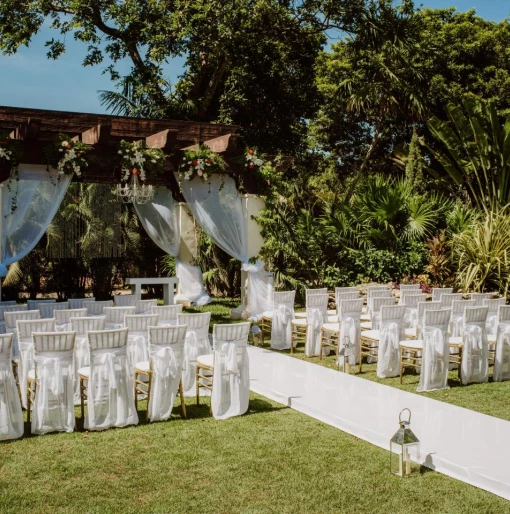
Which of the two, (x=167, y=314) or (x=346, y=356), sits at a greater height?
(x=167, y=314)

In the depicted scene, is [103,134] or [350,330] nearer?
[350,330]

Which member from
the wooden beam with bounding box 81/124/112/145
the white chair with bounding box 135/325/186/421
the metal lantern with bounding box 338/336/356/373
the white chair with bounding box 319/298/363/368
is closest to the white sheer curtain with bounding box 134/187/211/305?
the wooden beam with bounding box 81/124/112/145

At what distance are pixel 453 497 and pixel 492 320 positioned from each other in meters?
5.84

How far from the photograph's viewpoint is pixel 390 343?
9.46 meters

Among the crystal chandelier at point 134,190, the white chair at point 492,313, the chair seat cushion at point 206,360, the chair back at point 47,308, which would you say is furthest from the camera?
the crystal chandelier at point 134,190

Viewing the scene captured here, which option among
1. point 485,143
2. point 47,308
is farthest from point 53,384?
point 485,143

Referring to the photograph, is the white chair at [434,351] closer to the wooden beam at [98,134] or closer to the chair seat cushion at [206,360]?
the chair seat cushion at [206,360]

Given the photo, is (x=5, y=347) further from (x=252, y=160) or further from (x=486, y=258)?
(x=486, y=258)

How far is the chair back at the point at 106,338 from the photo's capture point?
22.9ft

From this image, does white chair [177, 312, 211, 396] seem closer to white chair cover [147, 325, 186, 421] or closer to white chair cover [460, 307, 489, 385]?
white chair cover [147, 325, 186, 421]

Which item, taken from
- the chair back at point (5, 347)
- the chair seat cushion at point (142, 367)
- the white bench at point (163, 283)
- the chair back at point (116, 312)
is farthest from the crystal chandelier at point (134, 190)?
the chair back at point (5, 347)

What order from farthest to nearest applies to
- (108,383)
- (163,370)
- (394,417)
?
(163,370), (394,417), (108,383)

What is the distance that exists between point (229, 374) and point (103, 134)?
610cm

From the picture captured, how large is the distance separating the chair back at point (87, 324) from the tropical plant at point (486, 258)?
339 inches
